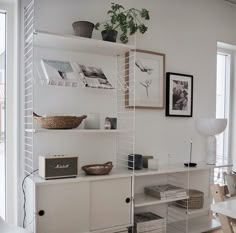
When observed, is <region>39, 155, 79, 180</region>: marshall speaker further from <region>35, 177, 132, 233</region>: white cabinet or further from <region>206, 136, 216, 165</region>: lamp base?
<region>206, 136, 216, 165</region>: lamp base

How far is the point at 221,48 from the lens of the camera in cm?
351

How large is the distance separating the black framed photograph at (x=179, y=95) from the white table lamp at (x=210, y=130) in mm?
201

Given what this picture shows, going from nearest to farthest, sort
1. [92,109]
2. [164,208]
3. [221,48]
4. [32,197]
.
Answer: [32,197] < [92,109] < [164,208] < [221,48]

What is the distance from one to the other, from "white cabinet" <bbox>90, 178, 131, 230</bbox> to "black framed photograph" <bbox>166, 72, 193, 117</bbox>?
101 cm

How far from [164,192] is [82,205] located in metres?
0.80

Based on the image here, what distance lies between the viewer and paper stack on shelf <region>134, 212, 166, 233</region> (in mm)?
2342

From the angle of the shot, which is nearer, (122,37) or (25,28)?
(25,28)

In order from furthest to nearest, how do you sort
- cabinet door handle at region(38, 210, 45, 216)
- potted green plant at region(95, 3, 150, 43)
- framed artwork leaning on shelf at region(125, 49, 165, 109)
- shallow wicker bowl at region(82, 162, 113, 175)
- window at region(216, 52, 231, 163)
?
window at region(216, 52, 231, 163), framed artwork leaning on shelf at region(125, 49, 165, 109), potted green plant at region(95, 3, 150, 43), shallow wicker bowl at region(82, 162, 113, 175), cabinet door handle at region(38, 210, 45, 216)

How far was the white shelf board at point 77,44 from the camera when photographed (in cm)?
197

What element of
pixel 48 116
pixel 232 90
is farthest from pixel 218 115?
pixel 48 116

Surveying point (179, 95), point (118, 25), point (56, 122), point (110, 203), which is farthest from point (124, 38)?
point (110, 203)

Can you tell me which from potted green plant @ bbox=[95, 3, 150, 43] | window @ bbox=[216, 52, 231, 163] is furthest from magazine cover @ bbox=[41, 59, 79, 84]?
window @ bbox=[216, 52, 231, 163]

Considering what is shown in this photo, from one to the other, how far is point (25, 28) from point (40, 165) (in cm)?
103

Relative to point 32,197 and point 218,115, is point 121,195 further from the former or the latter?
point 218,115
